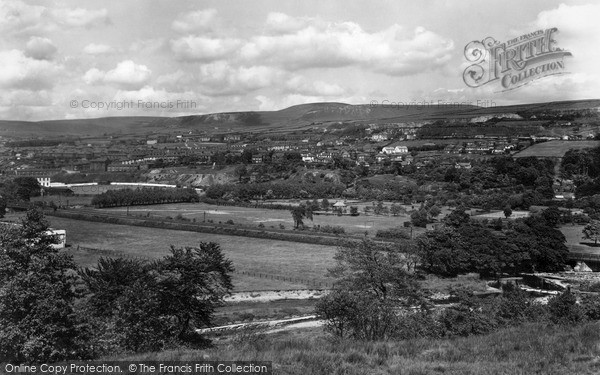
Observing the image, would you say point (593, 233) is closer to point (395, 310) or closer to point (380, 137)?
point (395, 310)

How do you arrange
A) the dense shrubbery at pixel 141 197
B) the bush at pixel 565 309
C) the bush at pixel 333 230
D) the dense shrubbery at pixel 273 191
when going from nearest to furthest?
the bush at pixel 565 309, the bush at pixel 333 230, the dense shrubbery at pixel 141 197, the dense shrubbery at pixel 273 191

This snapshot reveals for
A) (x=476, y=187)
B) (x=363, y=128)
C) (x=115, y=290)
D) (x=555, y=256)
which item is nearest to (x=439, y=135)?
(x=363, y=128)

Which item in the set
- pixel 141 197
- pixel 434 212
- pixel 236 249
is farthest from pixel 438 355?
pixel 141 197

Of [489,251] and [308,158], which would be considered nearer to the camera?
[489,251]

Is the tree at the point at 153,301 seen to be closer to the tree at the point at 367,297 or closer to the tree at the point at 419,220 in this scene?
the tree at the point at 367,297

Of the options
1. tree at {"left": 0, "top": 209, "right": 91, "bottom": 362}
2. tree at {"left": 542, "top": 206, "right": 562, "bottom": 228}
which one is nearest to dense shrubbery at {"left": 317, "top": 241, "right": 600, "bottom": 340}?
tree at {"left": 0, "top": 209, "right": 91, "bottom": 362}

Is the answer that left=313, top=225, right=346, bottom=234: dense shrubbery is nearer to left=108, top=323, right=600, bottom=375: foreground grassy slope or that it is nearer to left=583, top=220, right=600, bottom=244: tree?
left=583, top=220, right=600, bottom=244: tree

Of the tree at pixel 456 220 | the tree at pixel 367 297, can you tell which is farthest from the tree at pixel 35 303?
the tree at pixel 456 220
